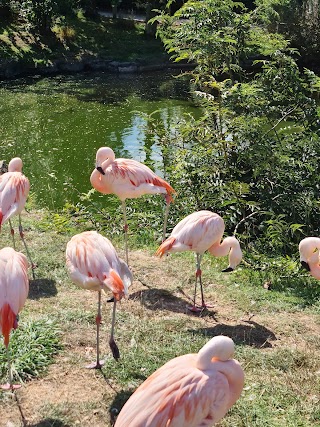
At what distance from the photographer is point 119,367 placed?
146 inches

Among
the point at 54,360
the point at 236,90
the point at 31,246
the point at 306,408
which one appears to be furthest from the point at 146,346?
the point at 236,90

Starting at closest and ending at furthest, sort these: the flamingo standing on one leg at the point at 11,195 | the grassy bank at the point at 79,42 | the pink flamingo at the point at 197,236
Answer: the pink flamingo at the point at 197,236 → the flamingo standing on one leg at the point at 11,195 → the grassy bank at the point at 79,42

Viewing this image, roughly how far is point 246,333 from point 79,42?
60.0ft

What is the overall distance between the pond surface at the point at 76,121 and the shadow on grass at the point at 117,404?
417cm

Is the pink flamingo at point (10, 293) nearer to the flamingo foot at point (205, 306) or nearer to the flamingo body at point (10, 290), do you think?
the flamingo body at point (10, 290)

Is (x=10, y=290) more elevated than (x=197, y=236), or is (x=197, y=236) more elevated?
(x=10, y=290)

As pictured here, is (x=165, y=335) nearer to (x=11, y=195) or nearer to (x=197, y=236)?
(x=197, y=236)

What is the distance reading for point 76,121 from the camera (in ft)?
43.6

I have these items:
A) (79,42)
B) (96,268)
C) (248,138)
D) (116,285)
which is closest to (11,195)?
(96,268)

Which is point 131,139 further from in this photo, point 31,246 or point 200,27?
point 31,246

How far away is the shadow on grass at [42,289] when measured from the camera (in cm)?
479

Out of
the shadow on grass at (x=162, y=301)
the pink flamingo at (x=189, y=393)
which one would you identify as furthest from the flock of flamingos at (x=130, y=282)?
the shadow on grass at (x=162, y=301)

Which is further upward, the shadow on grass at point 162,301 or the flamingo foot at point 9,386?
the flamingo foot at point 9,386

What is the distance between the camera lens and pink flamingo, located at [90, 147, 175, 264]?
548 cm
